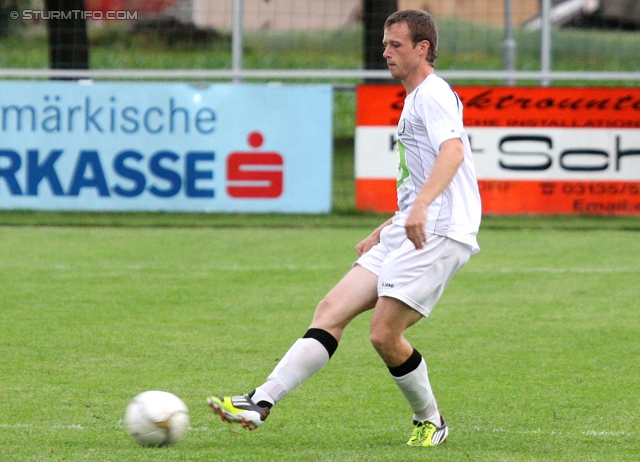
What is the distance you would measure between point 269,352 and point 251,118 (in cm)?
694

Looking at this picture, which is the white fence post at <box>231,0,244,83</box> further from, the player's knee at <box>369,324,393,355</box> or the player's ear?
the player's knee at <box>369,324,393,355</box>

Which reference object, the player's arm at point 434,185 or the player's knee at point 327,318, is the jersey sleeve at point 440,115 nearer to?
the player's arm at point 434,185

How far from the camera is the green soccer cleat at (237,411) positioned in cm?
448

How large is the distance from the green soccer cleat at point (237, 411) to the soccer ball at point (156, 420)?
233mm

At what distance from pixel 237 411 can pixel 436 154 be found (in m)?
1.34

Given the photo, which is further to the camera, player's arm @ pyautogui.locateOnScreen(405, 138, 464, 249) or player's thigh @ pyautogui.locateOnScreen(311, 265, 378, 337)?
player's thigh @ pyautogui.locateOnScreen(311, 265, 378, 337)

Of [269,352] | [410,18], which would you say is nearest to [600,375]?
[269,352]

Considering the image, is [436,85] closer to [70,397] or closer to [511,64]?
[70,397]

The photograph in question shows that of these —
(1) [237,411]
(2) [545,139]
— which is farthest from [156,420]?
(2) [545,139]

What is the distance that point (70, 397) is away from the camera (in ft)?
18.2

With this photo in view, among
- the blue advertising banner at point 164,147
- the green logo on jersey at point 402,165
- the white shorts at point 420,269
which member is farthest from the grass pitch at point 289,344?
the blue advertising banner at point 164,147

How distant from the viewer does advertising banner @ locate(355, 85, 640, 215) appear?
13133 millimetres

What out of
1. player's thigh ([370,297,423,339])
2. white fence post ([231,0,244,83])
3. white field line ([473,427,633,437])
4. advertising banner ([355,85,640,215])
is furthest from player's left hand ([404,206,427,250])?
white fence post ([231,0,244,83])

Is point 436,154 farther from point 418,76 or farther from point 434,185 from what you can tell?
point 418,76
